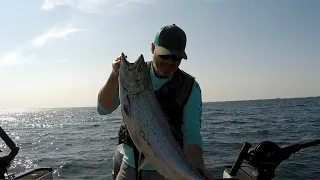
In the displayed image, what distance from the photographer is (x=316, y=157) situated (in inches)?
779

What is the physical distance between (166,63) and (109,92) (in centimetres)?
74

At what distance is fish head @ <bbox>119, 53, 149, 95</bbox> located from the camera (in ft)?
10.8

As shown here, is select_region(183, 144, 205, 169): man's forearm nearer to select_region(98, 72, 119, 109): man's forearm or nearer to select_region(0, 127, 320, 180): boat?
select_region(98, 72, 119, 109): man's forearm

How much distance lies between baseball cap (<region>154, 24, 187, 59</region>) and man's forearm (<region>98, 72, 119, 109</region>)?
0.59 meters

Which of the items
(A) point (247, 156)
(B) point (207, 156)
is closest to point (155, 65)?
(A) point (247, 156)

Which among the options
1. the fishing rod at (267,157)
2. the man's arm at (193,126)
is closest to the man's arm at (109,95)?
the man's arm at (193,126)

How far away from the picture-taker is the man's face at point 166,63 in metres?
3.61

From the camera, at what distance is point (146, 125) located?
3.25m

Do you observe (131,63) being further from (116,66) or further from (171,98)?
(171,98)

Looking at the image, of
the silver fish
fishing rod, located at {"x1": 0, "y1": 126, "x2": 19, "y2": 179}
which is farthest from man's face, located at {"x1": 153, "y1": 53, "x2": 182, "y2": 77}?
fishing rod, located at {"x1": 0, "y1": 126, "x2": 19, "y2": 179}

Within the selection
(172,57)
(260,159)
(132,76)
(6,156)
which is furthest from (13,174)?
(172,57)

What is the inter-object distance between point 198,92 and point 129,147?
44.0 inches

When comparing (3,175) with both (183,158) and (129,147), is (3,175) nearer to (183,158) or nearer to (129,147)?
(129,147)

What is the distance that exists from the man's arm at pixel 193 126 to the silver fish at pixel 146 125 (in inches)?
21.1
